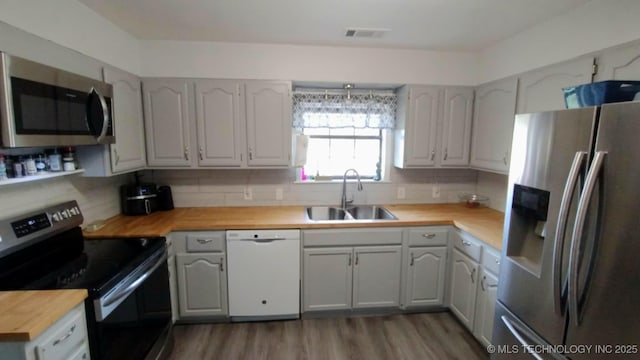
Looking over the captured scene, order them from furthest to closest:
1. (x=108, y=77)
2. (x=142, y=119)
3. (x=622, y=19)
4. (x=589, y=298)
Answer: (x=142, y=119) < (x=108, y=77) < (x=622, y=19) < (x=589, y=298)

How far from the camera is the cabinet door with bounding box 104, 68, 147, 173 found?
209 cm

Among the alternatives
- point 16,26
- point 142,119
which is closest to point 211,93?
point 142,119

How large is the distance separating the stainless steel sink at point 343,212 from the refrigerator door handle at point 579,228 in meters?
1.77

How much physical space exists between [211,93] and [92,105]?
2.99 feet

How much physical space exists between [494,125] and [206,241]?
255 cm

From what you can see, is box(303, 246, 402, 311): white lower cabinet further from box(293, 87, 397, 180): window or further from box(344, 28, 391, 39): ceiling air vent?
box(344, 28, 391, 39): ceiling air vent

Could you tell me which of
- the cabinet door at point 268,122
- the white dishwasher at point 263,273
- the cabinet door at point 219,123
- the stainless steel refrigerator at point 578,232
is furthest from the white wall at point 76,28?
the stainless steel refrigerator at point 578,232

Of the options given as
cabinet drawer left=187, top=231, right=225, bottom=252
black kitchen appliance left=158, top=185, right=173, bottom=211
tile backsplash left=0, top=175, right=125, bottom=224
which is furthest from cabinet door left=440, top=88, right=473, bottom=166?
tile backsplash left=0, top=175, right=125, bottom=224

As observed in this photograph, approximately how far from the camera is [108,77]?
2018mm

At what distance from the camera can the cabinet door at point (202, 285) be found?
7.63 feet

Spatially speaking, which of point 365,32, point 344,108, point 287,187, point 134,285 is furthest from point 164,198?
point 365,32

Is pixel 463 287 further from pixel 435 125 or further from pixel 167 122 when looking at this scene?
pixel 167 122

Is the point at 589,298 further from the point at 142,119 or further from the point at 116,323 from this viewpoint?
the point at 142,119

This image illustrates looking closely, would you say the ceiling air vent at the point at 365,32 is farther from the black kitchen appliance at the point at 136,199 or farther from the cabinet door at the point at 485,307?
the black kitchen appliance at the point at 136,199
